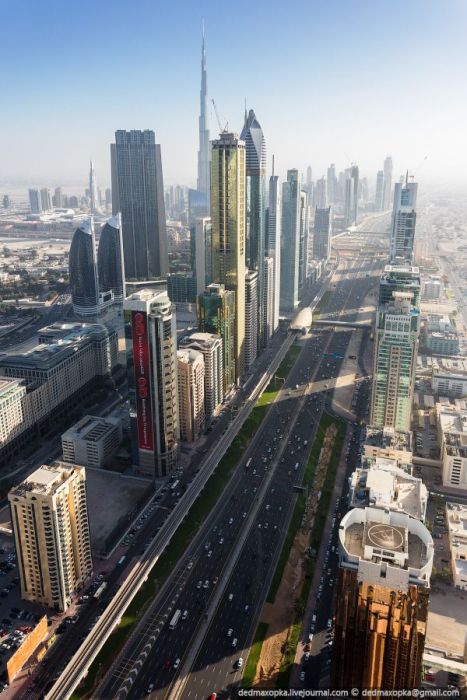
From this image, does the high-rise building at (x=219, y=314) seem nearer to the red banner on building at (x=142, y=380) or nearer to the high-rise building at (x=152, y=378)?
the high-rise building at (x=152, y=378)

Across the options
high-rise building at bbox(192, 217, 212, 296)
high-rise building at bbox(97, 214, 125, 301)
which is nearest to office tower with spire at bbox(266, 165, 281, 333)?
high-rise building at bbox(192, 217, 212, 296)

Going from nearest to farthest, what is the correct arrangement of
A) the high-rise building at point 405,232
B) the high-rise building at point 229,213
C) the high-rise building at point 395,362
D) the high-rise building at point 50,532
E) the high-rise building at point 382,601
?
the high-rise building at point 382,601 < the high-rise building at point 50,532 < the high-rise building at point 395,362 < the high-rise building at point 229,213 < the high-rise building at point 405,232

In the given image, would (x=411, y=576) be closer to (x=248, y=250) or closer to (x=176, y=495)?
(x=176, y=495)

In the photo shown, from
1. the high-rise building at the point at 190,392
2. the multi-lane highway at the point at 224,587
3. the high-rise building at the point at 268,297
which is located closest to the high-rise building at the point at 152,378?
the high-rise building at the point at 190,392

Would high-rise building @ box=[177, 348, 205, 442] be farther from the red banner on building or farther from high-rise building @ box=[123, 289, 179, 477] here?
the red banner on building

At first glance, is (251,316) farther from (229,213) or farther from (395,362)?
(395,362)

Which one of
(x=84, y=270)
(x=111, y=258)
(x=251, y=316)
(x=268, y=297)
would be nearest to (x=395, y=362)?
(x=251, y=316)
